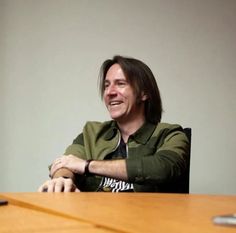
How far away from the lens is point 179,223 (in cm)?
73

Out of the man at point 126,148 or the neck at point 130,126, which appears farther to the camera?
the neck at point 130,126

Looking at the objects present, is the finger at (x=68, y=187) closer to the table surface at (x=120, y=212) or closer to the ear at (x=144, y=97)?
the table surface at (x=120, y=212)

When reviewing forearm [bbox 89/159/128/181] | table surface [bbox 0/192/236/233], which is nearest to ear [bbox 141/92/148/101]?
forearm [bbox 89/159/128/181]

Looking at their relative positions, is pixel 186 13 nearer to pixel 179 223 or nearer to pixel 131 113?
pixel 131 113

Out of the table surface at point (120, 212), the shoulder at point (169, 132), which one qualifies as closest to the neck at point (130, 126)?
the shoulder at point (169, 132)

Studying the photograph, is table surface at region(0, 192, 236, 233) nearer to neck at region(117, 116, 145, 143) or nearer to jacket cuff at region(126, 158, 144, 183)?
jacket cuff at region(126, 158, 144, 183)

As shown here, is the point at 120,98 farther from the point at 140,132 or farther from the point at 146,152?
the point at 146,152

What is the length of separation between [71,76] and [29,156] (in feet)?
1.70

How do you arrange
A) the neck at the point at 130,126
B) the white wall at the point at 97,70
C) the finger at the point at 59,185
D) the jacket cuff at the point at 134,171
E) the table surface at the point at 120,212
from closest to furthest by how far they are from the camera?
1. the table surface at the point at 120,212
2. the finger at the point at 59,185
3. the jacket cuff at the point at 134,171
4. the neck at the point at 130,126
5. the white wall at the point at 97,70

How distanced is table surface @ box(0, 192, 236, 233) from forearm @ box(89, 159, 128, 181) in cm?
48

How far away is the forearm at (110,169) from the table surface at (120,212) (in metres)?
0.48

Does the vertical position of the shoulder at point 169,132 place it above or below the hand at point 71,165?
above

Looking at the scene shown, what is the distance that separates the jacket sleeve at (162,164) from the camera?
1670 millimetres

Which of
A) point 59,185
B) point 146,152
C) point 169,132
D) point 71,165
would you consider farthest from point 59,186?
point 169,132
